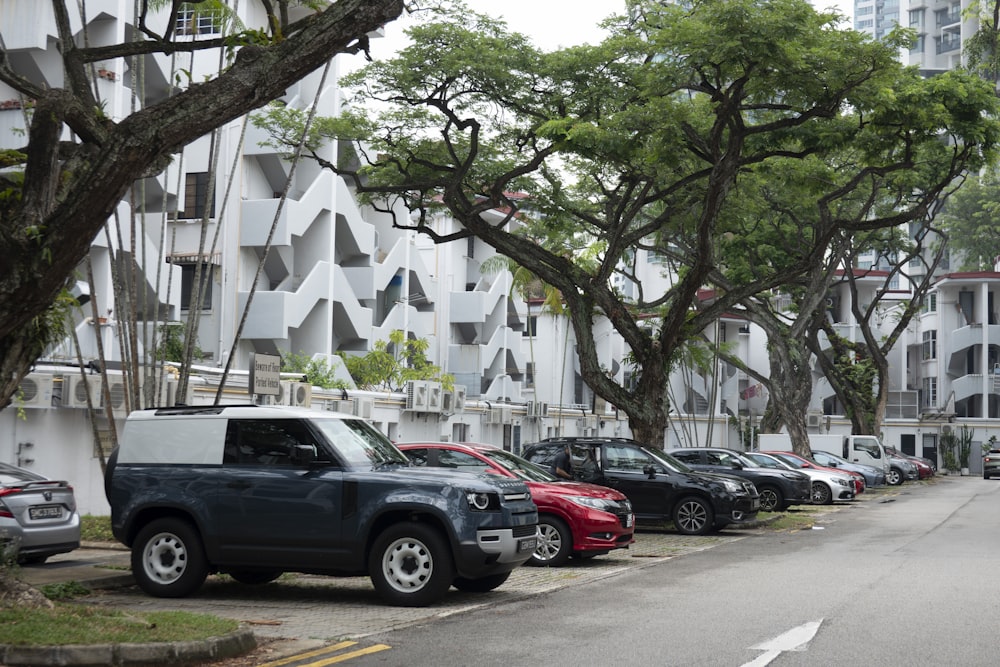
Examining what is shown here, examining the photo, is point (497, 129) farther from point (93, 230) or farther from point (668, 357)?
point (93, 230)

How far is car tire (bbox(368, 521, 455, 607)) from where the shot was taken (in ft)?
39.1

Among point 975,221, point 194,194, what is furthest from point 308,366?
point 975,221

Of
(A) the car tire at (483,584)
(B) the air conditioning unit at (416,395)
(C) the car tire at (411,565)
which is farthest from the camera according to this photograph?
(B) the air conditioning unit at (416,395)

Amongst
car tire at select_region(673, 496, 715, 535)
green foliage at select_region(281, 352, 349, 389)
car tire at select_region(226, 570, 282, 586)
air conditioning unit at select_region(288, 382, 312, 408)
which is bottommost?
car tire at select_region(226, 570, 282, 586)

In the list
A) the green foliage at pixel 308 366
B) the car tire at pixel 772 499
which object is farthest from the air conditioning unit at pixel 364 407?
the car tire at pixel 772 499

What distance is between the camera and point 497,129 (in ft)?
80.6

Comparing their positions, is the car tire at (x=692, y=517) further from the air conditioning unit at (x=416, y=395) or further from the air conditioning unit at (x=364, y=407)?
the air conditioning unit at (x=416, y=395)

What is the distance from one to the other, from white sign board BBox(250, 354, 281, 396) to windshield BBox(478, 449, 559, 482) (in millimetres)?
3858

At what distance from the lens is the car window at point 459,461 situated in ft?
53.6

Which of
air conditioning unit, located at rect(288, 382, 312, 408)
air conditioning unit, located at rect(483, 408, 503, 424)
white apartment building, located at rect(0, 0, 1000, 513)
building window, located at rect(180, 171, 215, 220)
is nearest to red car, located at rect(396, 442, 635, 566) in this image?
white apartment building, located at rect(0, 0, 1000, 513)

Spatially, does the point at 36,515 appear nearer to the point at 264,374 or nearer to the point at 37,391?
the point at 37,391

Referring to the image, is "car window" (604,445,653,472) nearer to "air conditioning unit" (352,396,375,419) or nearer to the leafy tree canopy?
the leafy tree canopy

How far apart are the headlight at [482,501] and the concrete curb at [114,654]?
3.50 m

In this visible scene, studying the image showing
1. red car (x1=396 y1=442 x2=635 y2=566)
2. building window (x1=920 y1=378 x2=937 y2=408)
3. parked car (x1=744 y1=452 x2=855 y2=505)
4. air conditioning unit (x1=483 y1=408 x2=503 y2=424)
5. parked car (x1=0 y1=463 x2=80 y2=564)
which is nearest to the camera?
parked car (x1=0 y1=463 x2=80 y2=564)
